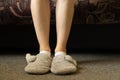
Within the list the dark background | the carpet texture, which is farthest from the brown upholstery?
the carpet texture

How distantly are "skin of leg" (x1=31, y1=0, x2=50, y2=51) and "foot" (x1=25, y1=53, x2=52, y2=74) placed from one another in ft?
0.21

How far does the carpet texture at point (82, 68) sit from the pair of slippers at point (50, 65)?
0.07 ft

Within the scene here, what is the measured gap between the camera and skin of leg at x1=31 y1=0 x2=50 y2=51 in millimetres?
1147

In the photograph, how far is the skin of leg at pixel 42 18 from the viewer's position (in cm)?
115

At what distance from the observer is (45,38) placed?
3.86 feet

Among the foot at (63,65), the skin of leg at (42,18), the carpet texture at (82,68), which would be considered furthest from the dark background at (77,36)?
the foot at (63,65)

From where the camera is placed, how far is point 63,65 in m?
1.06

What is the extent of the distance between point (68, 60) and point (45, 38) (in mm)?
157

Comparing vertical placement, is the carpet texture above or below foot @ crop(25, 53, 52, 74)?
below

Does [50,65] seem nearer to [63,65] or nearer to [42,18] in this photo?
[63,65]

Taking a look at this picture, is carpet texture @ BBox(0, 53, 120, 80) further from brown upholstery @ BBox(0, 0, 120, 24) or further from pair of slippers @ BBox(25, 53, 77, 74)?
brown upholstery @ BBox(0, 0, 120, 24)

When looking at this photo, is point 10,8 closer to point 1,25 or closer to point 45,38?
point 1,25

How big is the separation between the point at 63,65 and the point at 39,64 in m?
0.10

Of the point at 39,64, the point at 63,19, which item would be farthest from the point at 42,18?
the point at 39,64
